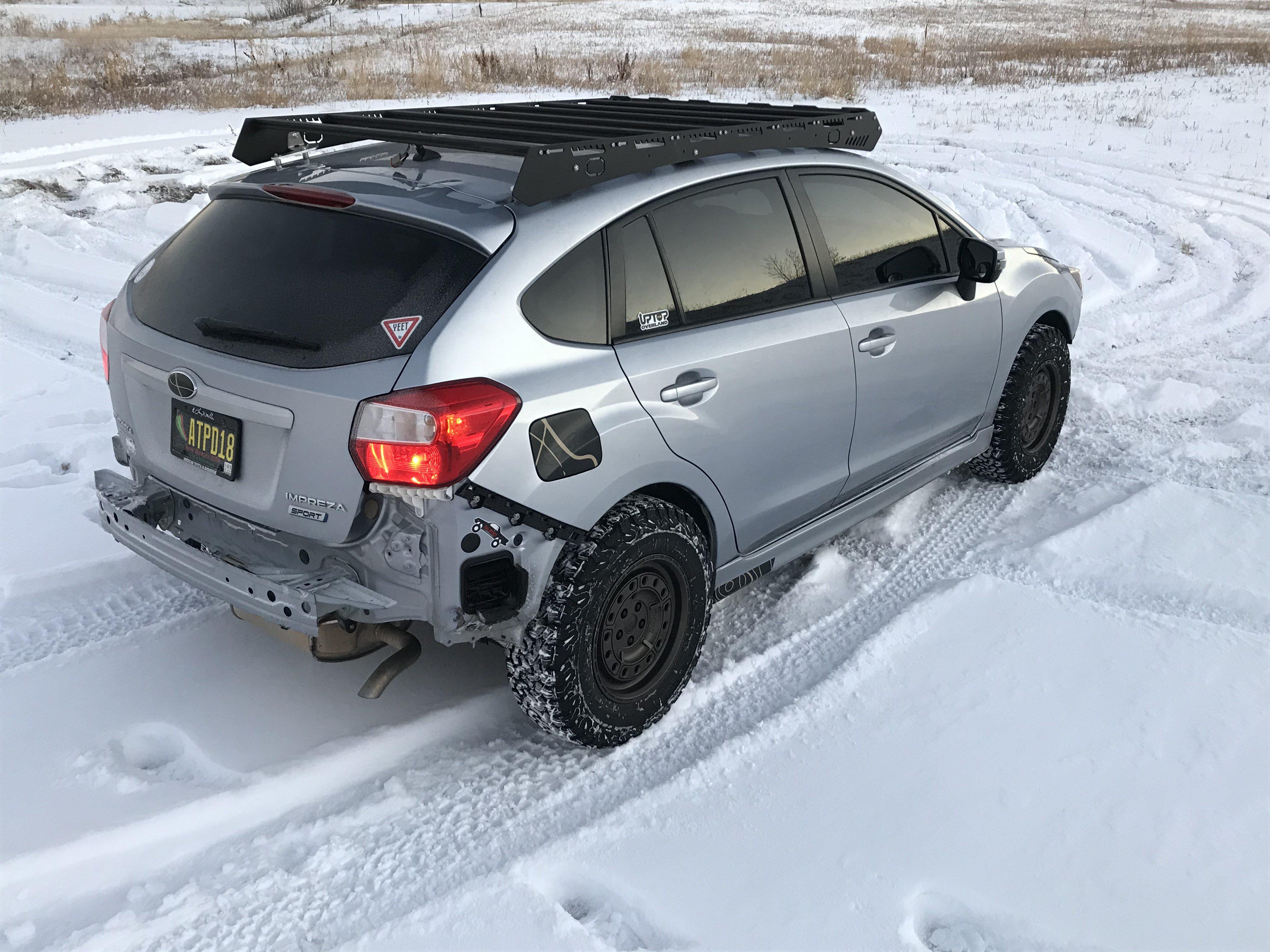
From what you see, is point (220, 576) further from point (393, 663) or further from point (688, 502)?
point (688, 502)

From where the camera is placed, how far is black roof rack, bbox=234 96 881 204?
10.3 ft

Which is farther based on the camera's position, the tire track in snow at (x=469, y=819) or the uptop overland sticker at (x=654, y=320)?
the uptop overland sticker at (x=654, y=320)

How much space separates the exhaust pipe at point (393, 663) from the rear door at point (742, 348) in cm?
98

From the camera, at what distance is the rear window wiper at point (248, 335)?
113 inches

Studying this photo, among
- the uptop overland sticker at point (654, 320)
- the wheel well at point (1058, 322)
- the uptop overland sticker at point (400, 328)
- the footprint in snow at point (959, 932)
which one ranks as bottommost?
the footprint in snow at point (959, 932)

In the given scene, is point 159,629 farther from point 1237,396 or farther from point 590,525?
point 1237,396

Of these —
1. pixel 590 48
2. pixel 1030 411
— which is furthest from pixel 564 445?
pixel 590 48

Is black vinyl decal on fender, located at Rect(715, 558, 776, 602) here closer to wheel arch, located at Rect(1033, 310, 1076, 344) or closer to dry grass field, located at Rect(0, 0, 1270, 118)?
wheel arch, located at Rect(1033, 310, 1076, 344)

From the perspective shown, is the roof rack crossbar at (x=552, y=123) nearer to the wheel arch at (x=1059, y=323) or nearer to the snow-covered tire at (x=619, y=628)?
the snow-covered tire at (x=619, y=628)

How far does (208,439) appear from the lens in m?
3.05

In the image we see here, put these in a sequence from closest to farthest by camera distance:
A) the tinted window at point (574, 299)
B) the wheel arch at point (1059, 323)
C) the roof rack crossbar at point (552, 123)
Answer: the tinted window at point (574, 299), the roof rack crossbar at point (552, 123), the wheel arch at point (1059, 323)

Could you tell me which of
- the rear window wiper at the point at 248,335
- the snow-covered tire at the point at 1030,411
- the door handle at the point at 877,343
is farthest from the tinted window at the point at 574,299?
the snow-covered tire at the point at 1030,411

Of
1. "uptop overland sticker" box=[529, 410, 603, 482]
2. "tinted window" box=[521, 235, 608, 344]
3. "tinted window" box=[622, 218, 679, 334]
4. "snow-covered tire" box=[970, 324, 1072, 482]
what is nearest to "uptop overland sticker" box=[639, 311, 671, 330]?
"tinted window" box=[622, 218, 679, 334]

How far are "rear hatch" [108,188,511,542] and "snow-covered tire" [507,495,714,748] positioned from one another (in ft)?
2.11
